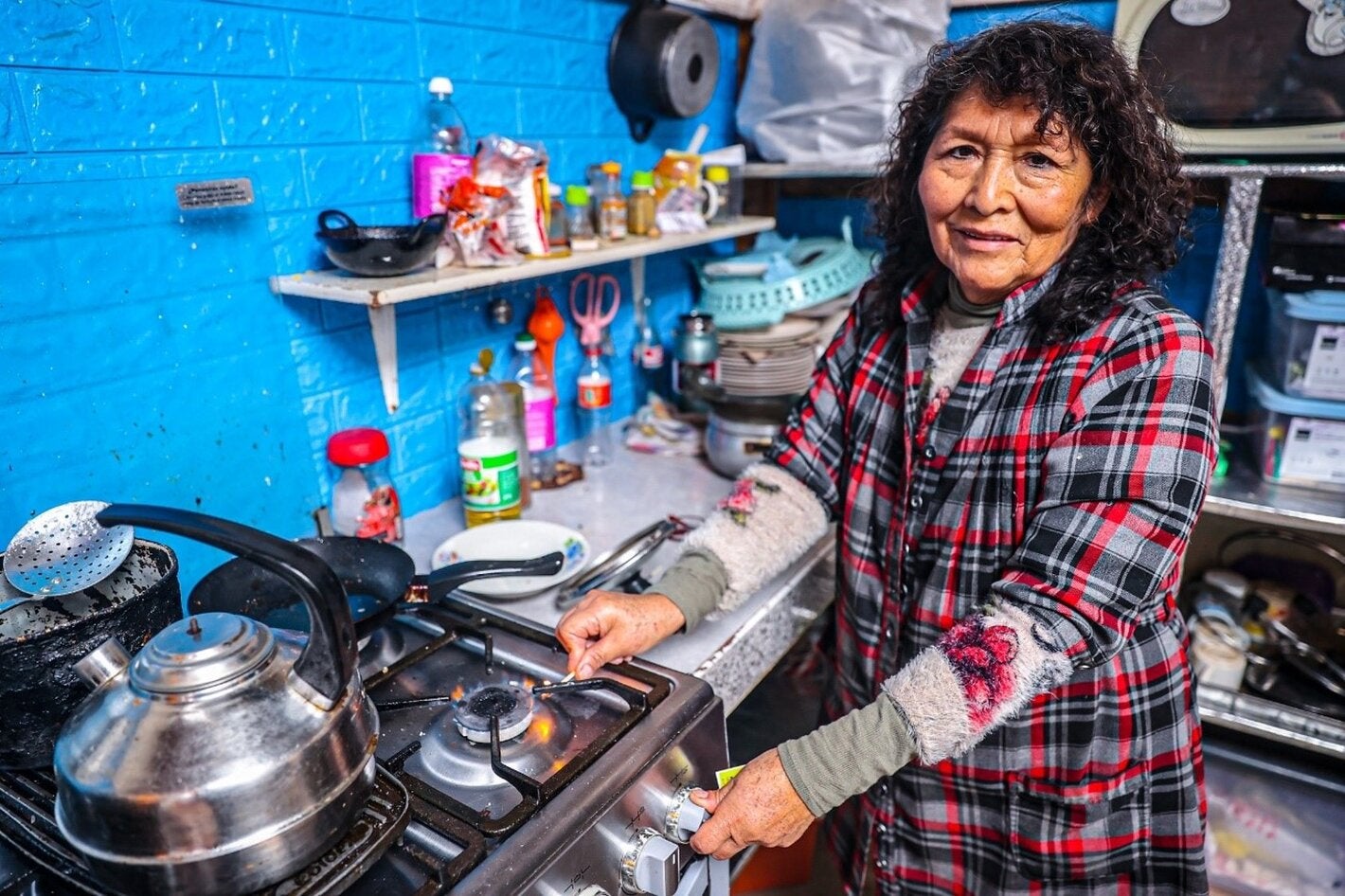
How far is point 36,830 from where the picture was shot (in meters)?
0.74

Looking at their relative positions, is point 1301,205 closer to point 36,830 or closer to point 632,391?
point 632,391

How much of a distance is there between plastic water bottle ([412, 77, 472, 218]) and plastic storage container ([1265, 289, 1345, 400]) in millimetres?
1520

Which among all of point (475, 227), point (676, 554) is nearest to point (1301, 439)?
point (676, 554)

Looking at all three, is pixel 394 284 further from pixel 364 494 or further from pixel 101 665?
pixel 101 665

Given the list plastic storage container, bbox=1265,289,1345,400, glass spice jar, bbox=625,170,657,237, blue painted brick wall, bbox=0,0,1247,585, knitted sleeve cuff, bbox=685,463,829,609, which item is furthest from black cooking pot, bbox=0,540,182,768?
plastic storage container, bbox=1265,289,1345,400

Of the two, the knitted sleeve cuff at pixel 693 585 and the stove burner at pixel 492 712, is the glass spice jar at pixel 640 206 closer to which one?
the knitted sleeve cuff at pixel 693 585

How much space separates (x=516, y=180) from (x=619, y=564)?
25.6 inches

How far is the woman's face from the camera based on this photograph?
937mm

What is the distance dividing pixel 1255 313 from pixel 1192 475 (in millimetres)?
1351

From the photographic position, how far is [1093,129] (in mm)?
924

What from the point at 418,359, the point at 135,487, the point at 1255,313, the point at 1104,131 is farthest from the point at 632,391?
the point at 1255,313

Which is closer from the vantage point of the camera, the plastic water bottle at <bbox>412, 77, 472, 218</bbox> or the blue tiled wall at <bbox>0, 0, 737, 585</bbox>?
the blue tiled wall at <bbox>0, 0, 737, 585</bbox>

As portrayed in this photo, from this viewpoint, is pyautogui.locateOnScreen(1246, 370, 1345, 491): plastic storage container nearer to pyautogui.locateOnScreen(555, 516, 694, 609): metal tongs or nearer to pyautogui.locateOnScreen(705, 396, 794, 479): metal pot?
→ pyautogui.locateOnScreen(705, 396, 794, 479): metal pot

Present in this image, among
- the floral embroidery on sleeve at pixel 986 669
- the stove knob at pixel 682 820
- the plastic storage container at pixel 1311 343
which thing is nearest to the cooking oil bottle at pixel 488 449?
the stove knob at pixel 682 820
